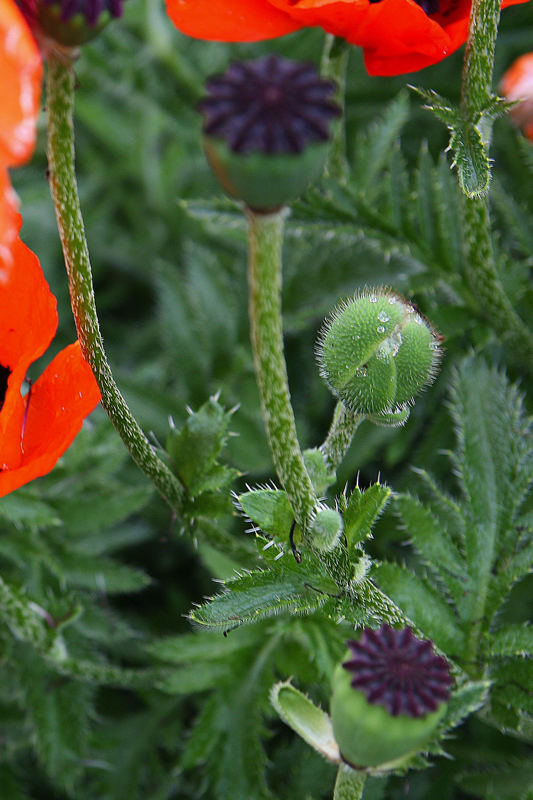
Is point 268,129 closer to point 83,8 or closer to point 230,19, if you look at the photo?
point 83,8

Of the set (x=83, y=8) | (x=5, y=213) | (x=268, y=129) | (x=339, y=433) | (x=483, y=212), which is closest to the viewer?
(x=5, y=213)

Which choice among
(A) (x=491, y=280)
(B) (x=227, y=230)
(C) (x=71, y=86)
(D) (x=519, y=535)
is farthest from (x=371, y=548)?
(C) (x=71, y=86)

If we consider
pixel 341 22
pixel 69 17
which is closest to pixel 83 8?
pixel 69 17

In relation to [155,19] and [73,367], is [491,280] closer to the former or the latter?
[73,367]

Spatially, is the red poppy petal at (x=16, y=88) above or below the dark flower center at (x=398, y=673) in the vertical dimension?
above

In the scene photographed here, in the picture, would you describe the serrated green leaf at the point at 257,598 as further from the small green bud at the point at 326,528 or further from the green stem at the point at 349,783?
the green stem at the point at 349,783

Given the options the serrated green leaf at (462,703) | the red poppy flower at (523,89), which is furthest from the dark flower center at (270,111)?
the red poppy flower at (523,89)
